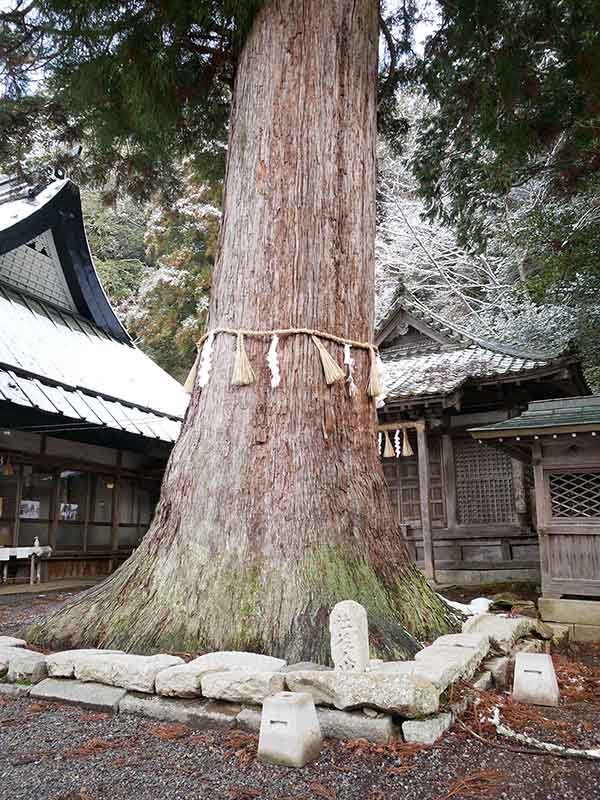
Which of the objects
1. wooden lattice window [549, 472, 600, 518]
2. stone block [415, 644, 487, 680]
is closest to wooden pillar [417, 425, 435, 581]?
wooden lattice window [549, 472, 600, 518]

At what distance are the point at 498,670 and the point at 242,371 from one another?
7.91 ft

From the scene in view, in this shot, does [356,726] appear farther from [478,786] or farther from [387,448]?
[387,448]

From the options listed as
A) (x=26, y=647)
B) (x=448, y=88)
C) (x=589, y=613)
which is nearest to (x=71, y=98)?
(x=448, y=88)

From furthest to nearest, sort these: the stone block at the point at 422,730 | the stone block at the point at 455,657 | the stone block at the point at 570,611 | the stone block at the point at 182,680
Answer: the stone block at the point at 570,611, the stone block at the point at 455,657, the stone block at the point at 182,680, the stone block at the point at 422,730

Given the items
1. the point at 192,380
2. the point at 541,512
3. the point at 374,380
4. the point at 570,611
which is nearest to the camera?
Answer: the point at 374,380

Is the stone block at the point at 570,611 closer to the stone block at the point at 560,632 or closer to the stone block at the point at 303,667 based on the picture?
the stone block at the point at 560,632

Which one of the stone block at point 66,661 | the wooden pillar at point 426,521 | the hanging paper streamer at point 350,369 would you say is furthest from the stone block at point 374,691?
the wooden pillar at point 426,521

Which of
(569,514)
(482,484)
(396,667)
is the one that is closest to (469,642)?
(396,667)

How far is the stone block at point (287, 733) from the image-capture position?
2.30m

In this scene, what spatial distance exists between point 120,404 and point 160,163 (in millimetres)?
4202

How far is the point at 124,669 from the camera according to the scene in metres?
3.06

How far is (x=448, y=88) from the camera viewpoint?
8148mm

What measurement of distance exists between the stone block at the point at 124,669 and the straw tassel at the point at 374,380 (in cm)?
217

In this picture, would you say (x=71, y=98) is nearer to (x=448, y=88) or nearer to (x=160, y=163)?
(x=160, y=163)
